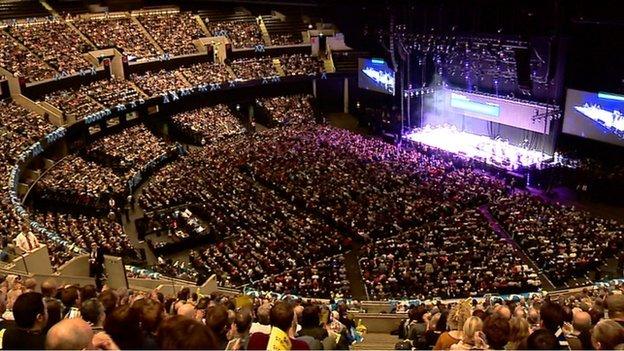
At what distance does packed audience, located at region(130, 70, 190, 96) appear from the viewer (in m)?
42.5

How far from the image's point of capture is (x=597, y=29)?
31281 mm

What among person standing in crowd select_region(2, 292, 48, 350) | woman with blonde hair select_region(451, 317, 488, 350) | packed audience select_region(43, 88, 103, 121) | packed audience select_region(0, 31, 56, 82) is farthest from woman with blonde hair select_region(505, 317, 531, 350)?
packed audience select_region(0, 31, 56, 82)

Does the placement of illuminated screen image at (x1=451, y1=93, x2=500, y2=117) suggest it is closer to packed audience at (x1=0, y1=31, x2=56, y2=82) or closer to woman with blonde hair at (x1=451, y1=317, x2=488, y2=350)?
packed audience at (x1=0, y1=31, x2=56, y2=82)

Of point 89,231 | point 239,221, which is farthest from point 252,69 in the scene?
point 89,231

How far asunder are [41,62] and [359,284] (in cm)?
2878

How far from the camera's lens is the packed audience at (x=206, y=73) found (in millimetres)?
45487

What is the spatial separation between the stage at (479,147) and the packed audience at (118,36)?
70.3ft

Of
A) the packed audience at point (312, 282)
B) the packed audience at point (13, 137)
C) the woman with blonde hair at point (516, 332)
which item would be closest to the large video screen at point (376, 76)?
the packed audience at point (13, 137)

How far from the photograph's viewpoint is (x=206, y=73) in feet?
153

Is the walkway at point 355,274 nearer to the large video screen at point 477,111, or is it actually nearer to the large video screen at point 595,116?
the large video screen at point 595,116

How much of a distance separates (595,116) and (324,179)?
15.3 metres

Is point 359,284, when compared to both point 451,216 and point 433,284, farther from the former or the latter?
point 451,216

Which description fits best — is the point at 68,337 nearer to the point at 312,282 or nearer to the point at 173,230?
the point at 312,282

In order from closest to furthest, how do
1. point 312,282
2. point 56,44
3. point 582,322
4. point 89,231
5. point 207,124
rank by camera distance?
point 582,322
point 312,282
point 89,231
point 56,44
point 207,124
